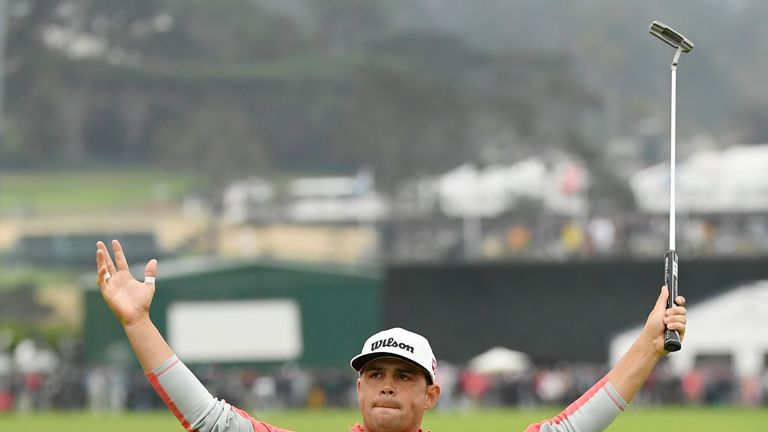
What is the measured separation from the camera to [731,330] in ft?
199

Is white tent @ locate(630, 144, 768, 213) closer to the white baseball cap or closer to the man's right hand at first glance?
the white baseball cap

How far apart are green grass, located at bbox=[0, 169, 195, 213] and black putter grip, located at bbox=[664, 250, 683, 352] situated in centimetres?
9981

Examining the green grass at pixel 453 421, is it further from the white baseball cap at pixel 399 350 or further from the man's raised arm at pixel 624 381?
the white baseball cap at pixel 399 350

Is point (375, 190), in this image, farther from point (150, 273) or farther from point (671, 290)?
point (150, 273)

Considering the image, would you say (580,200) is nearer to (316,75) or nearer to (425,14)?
(316,75)

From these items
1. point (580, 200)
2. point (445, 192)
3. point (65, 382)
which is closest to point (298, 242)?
point (445, 192)

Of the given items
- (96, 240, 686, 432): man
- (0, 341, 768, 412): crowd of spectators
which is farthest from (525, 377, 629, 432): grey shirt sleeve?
(0, 341, 768, 412): crowd of spectators

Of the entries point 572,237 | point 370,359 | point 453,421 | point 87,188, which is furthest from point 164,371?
point 87,188

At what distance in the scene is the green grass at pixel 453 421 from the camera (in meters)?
38.9

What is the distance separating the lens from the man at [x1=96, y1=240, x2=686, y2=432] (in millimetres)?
6977

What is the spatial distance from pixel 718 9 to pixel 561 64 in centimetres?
3565

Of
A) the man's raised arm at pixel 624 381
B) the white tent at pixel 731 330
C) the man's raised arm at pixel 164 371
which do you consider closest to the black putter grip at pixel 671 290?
the man's raised arm at pixel 624 381

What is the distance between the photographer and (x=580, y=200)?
10400cm

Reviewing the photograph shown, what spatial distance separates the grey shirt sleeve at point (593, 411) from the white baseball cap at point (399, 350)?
48 cm
